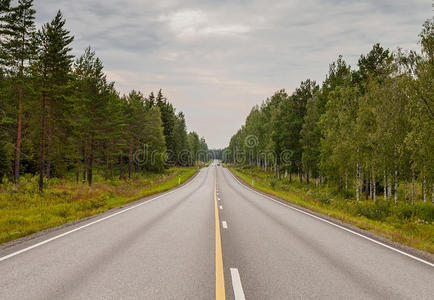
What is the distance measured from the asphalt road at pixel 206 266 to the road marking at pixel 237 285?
2cm

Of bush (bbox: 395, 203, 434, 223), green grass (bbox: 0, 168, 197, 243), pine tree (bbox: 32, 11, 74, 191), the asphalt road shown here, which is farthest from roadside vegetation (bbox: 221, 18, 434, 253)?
pine tree (bbox: 32, 11, 74, 191)

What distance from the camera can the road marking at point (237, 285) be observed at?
401 centimetres

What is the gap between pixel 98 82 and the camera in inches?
1208

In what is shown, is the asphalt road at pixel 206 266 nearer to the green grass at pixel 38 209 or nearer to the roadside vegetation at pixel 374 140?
the green grass at pixel 38 209

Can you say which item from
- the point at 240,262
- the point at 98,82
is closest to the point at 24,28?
the point at 98,82

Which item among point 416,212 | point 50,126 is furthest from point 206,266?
point 50,126

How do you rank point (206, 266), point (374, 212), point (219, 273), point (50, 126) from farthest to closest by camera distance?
1. point (50, 126)
2. point (374, 212)
3. point (206, 266)
4. point (219, 273)

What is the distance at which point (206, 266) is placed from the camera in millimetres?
5379

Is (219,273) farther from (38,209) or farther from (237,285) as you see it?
(38,209)

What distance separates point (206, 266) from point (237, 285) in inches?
43.7

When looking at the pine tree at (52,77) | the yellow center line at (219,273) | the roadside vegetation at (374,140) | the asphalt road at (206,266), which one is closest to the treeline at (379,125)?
the roadside vegetation at (374,140)

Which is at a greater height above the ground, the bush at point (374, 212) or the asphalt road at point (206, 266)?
the asphalt road at point (206, 266)

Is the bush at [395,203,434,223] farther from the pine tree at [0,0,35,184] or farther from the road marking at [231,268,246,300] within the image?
the pine tree at [0,0,35,184]

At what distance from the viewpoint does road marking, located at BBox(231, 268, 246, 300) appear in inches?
158
